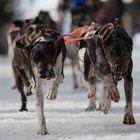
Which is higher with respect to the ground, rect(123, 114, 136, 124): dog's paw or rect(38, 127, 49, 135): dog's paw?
rect(123, 114, 136, 124): dog's paw

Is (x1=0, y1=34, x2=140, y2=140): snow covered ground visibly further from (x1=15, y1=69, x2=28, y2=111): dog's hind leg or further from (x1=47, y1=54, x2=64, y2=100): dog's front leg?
(x1=47, y1=54, x2=64, y2=100): dog's front leg

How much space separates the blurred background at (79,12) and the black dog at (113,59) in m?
1.94

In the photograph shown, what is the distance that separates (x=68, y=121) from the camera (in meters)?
8.86

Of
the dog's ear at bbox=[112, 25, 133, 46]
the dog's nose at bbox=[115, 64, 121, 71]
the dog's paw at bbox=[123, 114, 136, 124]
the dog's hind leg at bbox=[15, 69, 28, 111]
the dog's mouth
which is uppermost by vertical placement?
the dog's ear at bbox=[112, 25, 133, 46]

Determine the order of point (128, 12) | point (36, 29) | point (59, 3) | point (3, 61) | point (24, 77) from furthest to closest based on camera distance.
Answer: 1. point (3, 61)
2. point (59, 3)
3. point (128, 12)
4. point (24, 77)
5. point (36, 29)

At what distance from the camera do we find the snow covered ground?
780cm

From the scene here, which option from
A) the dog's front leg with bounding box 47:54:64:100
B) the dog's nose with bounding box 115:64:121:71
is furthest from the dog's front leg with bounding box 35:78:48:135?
the dog's nose with bounding box 115:64:121:71

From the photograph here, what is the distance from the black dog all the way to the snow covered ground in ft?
1.15

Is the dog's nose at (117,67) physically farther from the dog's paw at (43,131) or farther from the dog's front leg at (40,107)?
the dog's paw at (43,131)

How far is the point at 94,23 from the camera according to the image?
9.88 metres

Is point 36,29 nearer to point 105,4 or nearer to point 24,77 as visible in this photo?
point 24,77

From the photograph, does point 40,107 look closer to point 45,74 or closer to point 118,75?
point 45,74

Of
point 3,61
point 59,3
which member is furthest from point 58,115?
point 3,61

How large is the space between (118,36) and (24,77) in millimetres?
3023
